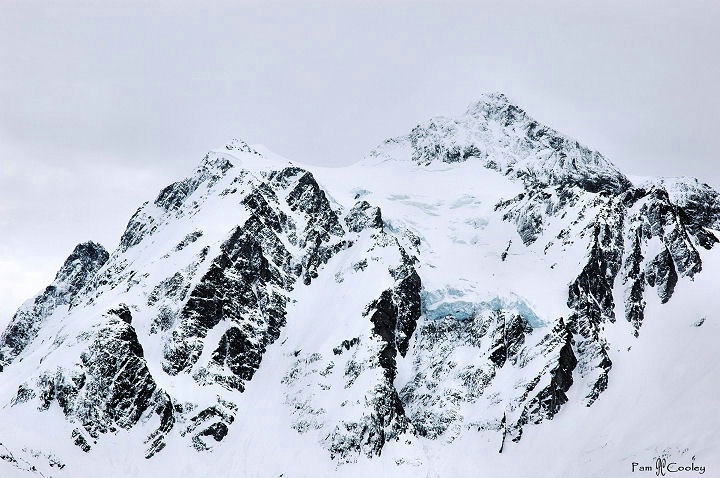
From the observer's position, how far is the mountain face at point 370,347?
385ft

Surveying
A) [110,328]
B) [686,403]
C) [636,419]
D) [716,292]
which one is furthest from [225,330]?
[716,292]

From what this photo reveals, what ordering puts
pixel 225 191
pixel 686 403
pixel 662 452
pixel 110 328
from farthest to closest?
pixel 225 191 < pixel 110 328 < pixel 686 403 < pixel 662 452

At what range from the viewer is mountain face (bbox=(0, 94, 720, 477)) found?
117 m

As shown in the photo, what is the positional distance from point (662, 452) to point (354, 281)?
247 ft

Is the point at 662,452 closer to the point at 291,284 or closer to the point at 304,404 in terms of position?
the point at 304,404

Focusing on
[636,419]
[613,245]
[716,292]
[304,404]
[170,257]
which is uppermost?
[613,245]

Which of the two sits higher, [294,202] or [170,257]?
[294,202]

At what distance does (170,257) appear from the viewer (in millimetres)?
151625

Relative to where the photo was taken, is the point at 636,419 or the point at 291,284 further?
the point at 291,284

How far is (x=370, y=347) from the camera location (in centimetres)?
13425
